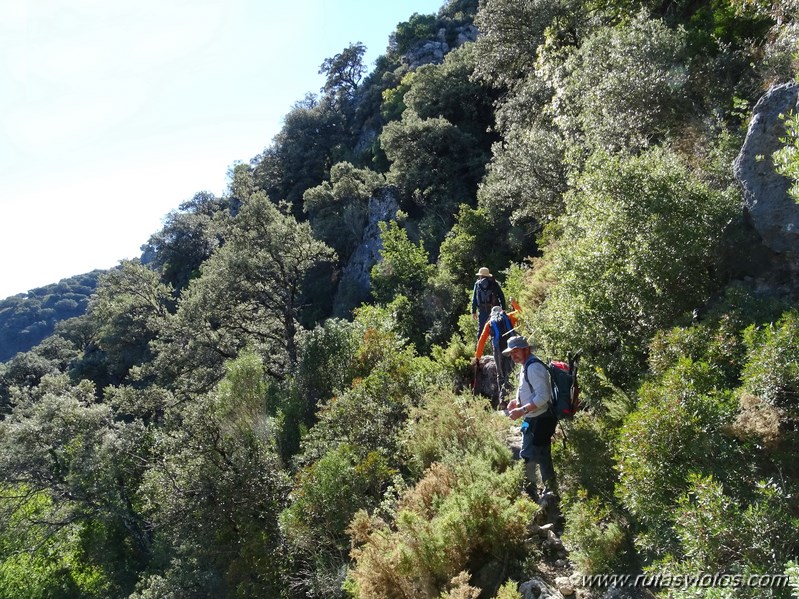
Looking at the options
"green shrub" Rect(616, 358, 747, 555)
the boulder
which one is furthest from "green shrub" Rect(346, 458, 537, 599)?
the boulder

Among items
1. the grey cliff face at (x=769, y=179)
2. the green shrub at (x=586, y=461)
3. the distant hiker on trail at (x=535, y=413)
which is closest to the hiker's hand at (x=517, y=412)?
the distant hiker on trail at (x=535, y=413)

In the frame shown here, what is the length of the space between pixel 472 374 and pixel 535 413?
20.4 ft

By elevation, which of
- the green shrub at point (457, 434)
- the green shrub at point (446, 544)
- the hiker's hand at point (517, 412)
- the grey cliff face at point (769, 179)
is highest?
the grey cliff face at point (769, 179)

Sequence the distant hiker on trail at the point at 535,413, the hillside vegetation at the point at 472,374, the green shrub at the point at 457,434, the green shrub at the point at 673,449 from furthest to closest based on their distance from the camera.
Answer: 1. the green shrub at the point at 457,434
2. the distant hiker on trail at the point at 535,413
3. the hillside vegetation at the point at 472,374
4. the green shrub at the point at 673,449

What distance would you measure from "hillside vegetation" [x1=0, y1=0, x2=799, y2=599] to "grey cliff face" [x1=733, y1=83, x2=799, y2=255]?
203mm

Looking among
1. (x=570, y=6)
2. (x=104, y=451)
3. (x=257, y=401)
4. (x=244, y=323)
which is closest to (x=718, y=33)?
(x=570, y=6)

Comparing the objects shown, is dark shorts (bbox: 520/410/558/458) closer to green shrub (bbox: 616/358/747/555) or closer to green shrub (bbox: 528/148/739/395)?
green shrub (bbox: 528/148/739/395)

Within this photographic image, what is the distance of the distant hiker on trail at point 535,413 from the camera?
614cm

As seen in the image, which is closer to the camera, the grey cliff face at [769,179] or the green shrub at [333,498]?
the grey cliff face at [769,179]

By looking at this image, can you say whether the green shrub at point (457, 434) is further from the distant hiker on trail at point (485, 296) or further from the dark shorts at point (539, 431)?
the distant hiker on trail at point (485, 296)

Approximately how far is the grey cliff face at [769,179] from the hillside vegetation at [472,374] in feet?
0.67

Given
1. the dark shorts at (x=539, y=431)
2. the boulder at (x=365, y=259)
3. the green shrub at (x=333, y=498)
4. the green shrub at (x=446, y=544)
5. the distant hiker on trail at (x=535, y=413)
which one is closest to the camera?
the green shrub at (x=446, y=544)

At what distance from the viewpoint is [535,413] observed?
6.21m

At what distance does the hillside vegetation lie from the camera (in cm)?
452
